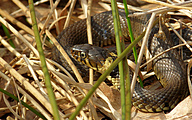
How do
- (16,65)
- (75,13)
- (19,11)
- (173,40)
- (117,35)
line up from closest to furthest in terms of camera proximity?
(117,35)
(16,65)
(173,40)
(19,11)
(75,13)

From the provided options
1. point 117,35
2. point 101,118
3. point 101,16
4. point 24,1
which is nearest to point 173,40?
point 101,16

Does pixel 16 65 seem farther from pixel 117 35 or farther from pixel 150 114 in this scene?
pixel 117 35

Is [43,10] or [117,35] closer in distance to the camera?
[117,35]

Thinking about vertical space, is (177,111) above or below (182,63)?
below

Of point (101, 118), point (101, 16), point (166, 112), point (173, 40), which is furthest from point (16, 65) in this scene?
point (173, 40)

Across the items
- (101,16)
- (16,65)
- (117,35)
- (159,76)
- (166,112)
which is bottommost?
(166,112)

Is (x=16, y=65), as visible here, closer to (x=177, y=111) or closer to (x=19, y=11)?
(x=19, y=11)

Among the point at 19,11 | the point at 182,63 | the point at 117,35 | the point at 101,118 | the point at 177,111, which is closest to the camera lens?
the point at 117,35
